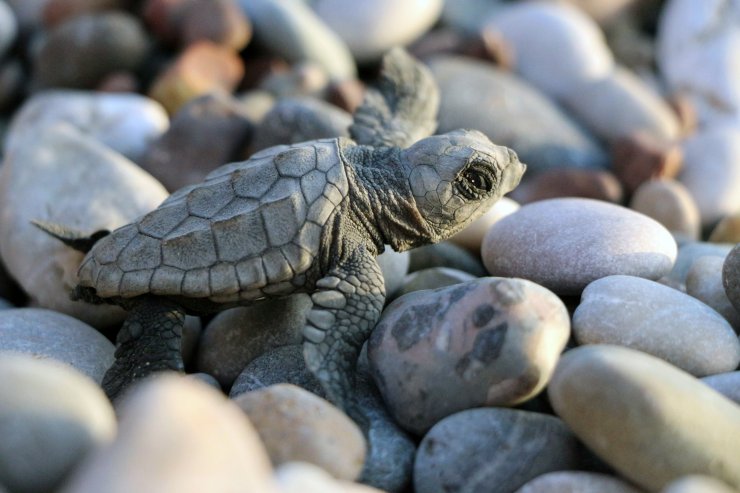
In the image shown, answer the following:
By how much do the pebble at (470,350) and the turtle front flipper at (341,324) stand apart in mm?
86

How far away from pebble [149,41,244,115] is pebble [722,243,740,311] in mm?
2696

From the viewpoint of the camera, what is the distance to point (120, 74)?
4254 millimetres

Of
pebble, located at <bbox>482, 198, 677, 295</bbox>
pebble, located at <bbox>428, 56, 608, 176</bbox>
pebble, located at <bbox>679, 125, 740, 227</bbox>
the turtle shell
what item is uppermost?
the turtle shell

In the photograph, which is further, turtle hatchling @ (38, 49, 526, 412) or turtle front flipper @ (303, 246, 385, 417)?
turtle hatchling @ (38, 49, 526, 412)

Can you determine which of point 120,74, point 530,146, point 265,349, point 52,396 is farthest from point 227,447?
point 120,74

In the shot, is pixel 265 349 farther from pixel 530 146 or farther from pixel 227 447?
pixel 530 146

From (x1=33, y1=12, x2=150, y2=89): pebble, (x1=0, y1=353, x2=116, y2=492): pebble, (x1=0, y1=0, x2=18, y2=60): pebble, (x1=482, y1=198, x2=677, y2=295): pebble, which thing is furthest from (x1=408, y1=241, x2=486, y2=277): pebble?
(x1=0, y1=0, x2=18, y2=60): pebble

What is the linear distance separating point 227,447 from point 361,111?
1.87 m

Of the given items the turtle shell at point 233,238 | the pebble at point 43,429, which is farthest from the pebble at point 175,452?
the turtle shell at point 233,238

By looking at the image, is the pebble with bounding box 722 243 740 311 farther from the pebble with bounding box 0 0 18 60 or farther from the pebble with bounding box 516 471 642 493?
the pebble with bounding box 0 0 18 60

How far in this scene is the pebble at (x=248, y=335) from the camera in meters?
2.29

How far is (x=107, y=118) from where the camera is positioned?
368cm

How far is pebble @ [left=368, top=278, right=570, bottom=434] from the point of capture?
5.69 feet

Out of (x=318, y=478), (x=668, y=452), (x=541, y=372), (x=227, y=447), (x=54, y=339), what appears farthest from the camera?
(x=54, y=339)
